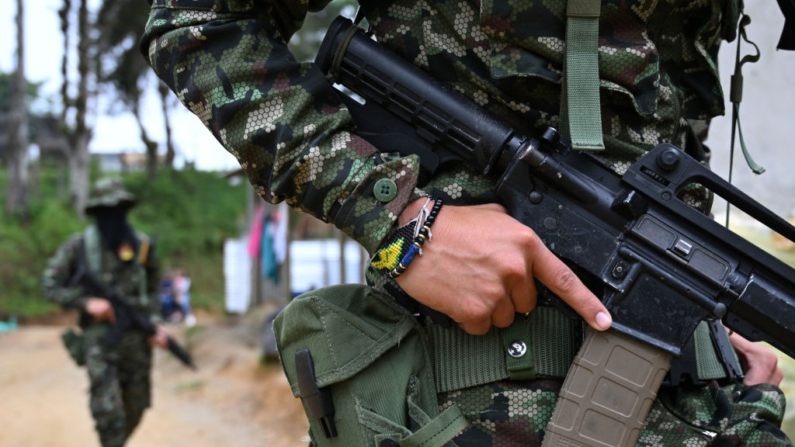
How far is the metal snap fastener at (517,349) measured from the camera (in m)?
1.12

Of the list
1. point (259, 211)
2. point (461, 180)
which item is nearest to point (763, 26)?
Result: point (461, 180)

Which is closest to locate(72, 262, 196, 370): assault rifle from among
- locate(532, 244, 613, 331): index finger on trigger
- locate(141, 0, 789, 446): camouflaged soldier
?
locate(141, 0, 789, 446): camouflaged soldier

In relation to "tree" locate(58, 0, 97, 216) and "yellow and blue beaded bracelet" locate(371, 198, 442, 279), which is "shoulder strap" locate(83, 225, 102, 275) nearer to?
"yellow and blue beaded bracelet" locate(371, 198, 442, 279)

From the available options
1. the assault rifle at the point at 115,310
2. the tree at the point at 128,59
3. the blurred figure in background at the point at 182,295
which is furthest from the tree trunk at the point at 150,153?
the assault rifle at the point at 115,310

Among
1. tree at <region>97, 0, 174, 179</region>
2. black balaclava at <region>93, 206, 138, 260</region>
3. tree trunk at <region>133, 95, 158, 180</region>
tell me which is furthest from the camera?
tree trunk at <region>133, 95, 158, 180</region>

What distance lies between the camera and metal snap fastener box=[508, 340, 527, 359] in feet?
3.66

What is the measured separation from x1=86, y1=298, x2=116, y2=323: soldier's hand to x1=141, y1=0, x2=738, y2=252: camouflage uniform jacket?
4.85m

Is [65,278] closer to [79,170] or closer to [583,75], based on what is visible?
[583,75]

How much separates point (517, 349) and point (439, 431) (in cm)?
20

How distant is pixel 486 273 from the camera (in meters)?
1.02

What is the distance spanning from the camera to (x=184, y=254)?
17828mm

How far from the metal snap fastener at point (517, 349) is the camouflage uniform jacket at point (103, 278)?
529cm

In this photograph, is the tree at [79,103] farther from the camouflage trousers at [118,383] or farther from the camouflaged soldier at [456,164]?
the camouflaged soldier at [456,164]

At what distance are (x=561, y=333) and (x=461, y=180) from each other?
349mm
